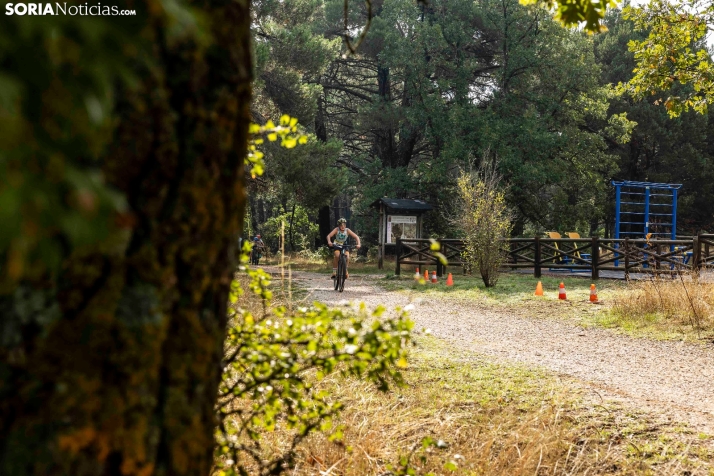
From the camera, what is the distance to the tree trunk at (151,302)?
994 millimetres

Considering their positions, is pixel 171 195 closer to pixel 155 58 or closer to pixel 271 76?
pixel 155 58

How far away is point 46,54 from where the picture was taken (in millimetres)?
574

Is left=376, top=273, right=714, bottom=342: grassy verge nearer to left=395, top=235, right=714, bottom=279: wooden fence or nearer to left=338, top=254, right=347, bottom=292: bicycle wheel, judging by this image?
left=395, top=235, right=714, bottom=279: wooden fence

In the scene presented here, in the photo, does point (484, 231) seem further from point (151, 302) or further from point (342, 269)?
point (151, 302)

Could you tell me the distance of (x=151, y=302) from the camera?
1.11m

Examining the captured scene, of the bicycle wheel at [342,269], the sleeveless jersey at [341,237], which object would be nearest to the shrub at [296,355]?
the sleeveless jersey at [341,237]

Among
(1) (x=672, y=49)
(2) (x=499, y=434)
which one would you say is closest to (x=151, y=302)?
(2) (x=499, y=434)

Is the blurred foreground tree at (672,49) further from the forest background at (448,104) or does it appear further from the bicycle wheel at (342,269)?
the forest background at (448,104)

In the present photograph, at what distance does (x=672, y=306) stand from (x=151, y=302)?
30.9 ft

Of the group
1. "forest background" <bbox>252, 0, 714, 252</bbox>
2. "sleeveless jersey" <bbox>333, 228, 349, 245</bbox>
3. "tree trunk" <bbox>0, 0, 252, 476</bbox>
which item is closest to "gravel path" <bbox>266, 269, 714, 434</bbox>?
"sleeveless jersey" <bbox>333, 228, 349, 245</bbox>

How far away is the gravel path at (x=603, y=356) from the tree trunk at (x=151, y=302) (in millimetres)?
3646

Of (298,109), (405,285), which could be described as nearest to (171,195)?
(405,285)

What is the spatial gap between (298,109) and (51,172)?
20.4 meters

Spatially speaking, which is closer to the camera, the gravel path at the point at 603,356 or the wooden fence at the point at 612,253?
the gravel path at the point at 603,356
